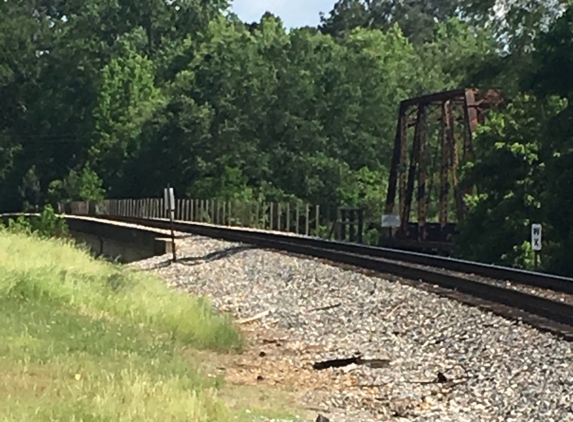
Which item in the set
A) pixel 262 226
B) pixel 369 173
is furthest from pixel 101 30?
pixel 262 226

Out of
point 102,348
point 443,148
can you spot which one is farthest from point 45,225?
point 102,348

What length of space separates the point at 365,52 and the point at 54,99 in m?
36.2

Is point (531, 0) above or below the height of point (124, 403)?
above

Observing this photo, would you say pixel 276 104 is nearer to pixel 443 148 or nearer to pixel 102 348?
pixel 443 148

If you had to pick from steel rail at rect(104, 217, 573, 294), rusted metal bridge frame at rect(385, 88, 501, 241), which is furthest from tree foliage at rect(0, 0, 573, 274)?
steel rail at rect(104, 217, 573, 294)

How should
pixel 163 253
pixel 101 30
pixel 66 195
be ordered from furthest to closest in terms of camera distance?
pixel 101 30 → pixel 66 195 → pixel 163 253

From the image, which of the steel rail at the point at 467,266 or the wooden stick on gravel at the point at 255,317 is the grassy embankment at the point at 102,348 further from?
the steel rail at the point at 467,266

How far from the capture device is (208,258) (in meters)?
32.5

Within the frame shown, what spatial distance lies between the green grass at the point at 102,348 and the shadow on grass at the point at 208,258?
28.4ft

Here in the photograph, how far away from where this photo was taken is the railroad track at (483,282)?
1650cm

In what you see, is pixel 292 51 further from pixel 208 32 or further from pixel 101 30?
pixel 101 30

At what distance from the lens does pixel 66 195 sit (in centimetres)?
10019

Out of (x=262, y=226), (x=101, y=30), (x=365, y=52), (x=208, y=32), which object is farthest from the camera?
(x=101, y=30)

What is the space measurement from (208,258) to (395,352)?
17.9 meters
